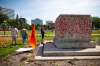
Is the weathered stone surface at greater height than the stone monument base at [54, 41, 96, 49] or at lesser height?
greater

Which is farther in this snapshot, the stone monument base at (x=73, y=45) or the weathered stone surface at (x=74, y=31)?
the weathered stone surface at (x=74, y=31)

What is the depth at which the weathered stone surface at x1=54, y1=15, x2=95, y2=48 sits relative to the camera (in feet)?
51.3

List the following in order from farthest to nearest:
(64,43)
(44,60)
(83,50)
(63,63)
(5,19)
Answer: (5,19) < (64,43) < (83,50) < (44,60) < (63,63)

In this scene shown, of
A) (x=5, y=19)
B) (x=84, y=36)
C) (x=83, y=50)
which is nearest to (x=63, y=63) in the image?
(x=83, y=50)

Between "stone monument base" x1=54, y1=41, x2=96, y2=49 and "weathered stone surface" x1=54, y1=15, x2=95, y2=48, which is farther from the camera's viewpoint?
"weathered stone surface" x1=54, y1=15, x2=95, y2=48

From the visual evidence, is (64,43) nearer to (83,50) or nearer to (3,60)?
(83,50)

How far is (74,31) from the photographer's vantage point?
51.7 ft

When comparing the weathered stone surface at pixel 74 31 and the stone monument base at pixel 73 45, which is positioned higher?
the weathered stone surface at pixel 74 31

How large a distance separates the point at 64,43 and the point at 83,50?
1565 mm

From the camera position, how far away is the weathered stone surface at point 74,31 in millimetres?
15633

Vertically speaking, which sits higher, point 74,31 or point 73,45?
point 74,31

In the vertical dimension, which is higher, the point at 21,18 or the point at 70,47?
the point at 21,18

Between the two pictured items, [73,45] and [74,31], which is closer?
[73,45]

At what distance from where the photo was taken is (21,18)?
103 meters
